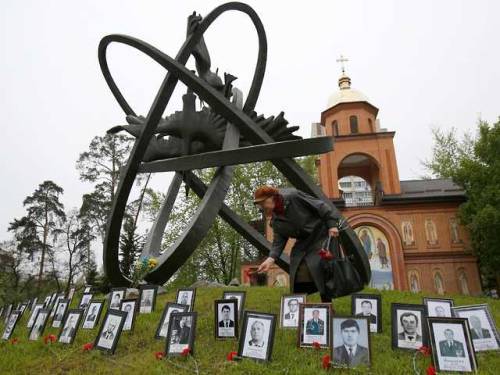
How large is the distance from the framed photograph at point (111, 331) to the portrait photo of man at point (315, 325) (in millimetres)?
2223

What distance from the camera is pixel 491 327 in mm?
4391

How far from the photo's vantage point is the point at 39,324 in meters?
6.25

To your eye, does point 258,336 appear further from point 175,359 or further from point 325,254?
point 325,254

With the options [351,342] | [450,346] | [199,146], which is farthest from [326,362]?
[199,146]

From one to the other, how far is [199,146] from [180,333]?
5.07 meters

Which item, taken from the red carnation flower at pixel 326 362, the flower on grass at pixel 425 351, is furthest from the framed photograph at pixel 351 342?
the flower on grass at pixel 425 351

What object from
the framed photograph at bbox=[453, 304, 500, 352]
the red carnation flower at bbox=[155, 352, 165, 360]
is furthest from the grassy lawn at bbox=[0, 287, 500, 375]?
the framed photograph at bbox=[453, 304, 500, 352]

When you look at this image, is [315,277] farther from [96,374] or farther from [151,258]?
[151,258]

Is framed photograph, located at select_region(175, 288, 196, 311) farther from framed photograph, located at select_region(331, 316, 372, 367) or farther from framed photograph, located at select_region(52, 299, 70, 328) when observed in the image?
framed photograph, located at select_region(331, 316, 372, 367)

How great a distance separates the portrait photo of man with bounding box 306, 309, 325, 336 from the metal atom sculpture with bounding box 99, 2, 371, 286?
9.23 feet

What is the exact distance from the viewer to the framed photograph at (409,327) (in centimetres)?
459

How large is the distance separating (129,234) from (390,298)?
14.1 meters

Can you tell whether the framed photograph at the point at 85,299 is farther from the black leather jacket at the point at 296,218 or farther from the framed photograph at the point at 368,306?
the framed photograph at the point at 368,306

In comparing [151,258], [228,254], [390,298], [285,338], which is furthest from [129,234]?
[285,338]
